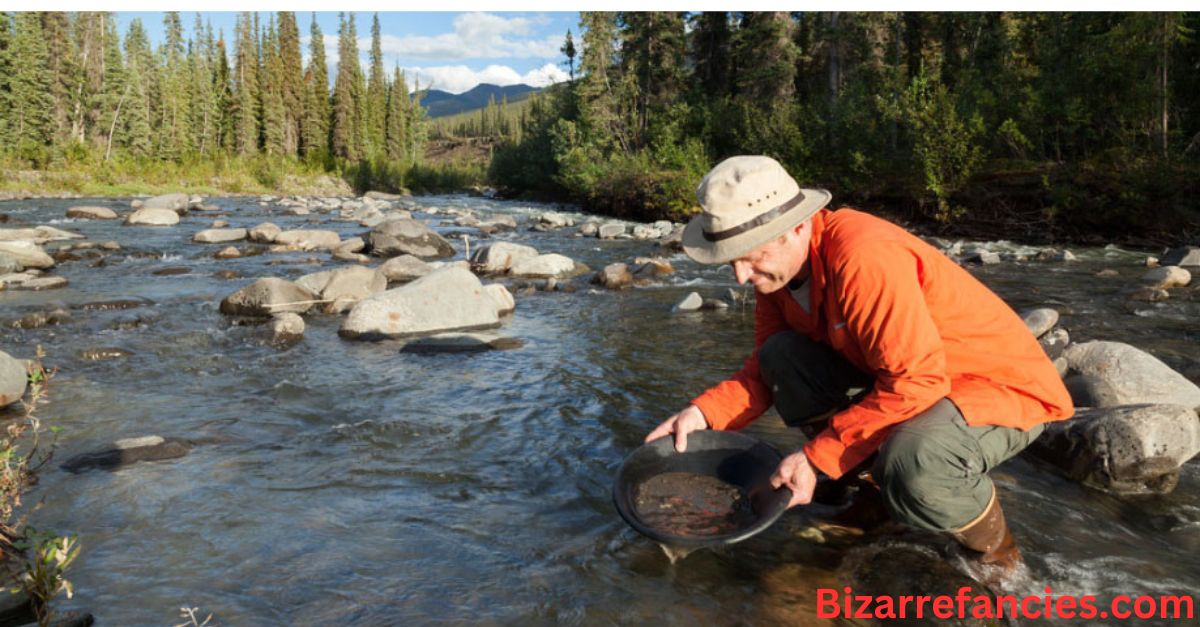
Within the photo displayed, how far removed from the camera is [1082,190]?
1553 centimetres

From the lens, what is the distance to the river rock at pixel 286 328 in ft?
22.7

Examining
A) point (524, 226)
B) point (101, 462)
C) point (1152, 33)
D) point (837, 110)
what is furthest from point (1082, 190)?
point (101, 462)

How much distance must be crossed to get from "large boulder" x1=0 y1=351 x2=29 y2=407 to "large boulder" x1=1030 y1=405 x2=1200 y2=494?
655 cm

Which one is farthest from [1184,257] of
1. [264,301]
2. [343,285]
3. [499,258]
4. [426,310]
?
[264,301]

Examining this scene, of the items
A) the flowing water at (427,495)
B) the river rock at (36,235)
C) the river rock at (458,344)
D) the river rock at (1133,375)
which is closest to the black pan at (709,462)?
the flowing water at (427,495)

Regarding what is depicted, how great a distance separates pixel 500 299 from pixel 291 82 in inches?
2448

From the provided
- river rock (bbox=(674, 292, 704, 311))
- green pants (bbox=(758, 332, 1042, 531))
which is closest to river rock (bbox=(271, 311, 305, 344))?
river rock (bbox=(674, 292, 704, 311))

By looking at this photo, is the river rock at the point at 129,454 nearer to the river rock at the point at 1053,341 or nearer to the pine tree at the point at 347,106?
the river rock at the point at 1053,341

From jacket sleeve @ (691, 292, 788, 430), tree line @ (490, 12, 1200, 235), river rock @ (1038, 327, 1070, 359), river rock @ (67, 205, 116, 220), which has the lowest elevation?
river rock @ (1038, 327, 1070, 359)

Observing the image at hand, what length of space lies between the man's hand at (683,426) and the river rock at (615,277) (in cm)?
745

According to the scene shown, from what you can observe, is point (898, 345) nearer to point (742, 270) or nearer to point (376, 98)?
point (742, 270)

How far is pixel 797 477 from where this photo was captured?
7.66ft

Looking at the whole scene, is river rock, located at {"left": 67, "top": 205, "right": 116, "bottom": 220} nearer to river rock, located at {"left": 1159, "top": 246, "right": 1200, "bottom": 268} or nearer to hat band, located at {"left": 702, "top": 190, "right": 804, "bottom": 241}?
hat band, located at {"left": 702, "top": 190, "right": 804, "bottom": 241}

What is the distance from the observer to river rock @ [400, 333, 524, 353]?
21.6ft
